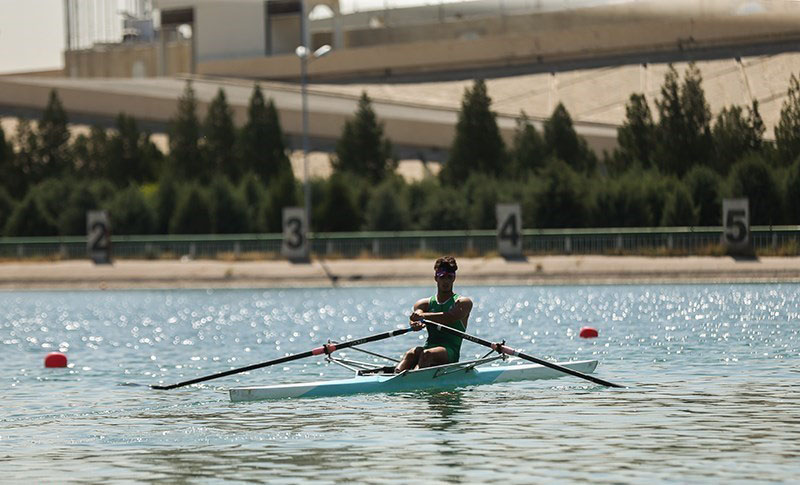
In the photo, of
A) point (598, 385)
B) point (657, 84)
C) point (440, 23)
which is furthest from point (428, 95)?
point (598, 385)

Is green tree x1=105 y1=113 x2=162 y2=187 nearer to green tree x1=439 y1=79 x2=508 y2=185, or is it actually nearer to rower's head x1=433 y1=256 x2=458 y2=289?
green tree x1=439 y1=79 x2=508 y2=185

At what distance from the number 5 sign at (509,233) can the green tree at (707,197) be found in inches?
297

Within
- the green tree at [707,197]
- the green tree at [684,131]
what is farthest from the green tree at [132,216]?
the green tree at [707,197]

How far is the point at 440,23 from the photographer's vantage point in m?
117

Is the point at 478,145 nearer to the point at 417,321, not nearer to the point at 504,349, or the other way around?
the point at 504,349

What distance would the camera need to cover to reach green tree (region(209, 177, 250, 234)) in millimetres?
74750

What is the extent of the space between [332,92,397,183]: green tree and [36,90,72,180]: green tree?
1756cm

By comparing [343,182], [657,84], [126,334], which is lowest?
[126,334]

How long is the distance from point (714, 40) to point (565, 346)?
7044 centimetres

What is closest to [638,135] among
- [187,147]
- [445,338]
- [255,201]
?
[255,201]

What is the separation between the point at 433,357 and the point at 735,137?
151 ft

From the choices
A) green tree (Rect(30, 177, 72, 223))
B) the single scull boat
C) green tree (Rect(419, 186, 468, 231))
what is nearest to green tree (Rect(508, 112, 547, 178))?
green tree (Rect(419, 186, 468, 231))

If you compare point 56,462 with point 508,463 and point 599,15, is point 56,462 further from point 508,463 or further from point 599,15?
point 599,15

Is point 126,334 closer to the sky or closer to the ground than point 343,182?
closer to the ground
